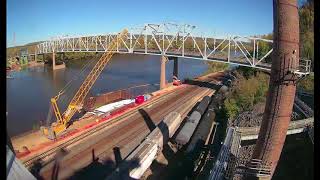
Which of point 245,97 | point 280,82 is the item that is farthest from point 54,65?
point 280,82

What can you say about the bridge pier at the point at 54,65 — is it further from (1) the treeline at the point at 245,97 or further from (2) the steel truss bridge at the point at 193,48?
(1) the treeline at the point at 245,97

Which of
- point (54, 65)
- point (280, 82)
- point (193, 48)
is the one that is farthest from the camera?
point (54, 65)

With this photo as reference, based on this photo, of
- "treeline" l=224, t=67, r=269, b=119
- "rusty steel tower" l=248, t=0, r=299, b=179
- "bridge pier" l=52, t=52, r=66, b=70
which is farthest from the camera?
"bridge pier" l=52, t=52, r=66, b=70

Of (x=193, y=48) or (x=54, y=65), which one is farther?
(x=54, y=65)

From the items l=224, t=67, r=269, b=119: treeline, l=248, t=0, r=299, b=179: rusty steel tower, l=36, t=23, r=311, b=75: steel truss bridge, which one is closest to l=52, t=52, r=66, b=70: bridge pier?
l=36, t=23, r=311, b=75: steel truss bridge

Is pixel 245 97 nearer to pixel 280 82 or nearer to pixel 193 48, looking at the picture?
pixel 280 82

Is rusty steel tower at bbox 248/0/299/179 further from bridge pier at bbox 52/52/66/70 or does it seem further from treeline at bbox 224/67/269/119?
bridge pier at bbox 52/52/66/70

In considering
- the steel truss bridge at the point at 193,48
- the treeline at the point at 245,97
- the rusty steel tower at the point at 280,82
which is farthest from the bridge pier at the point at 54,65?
the rusty steel tower at the point at 280,82
